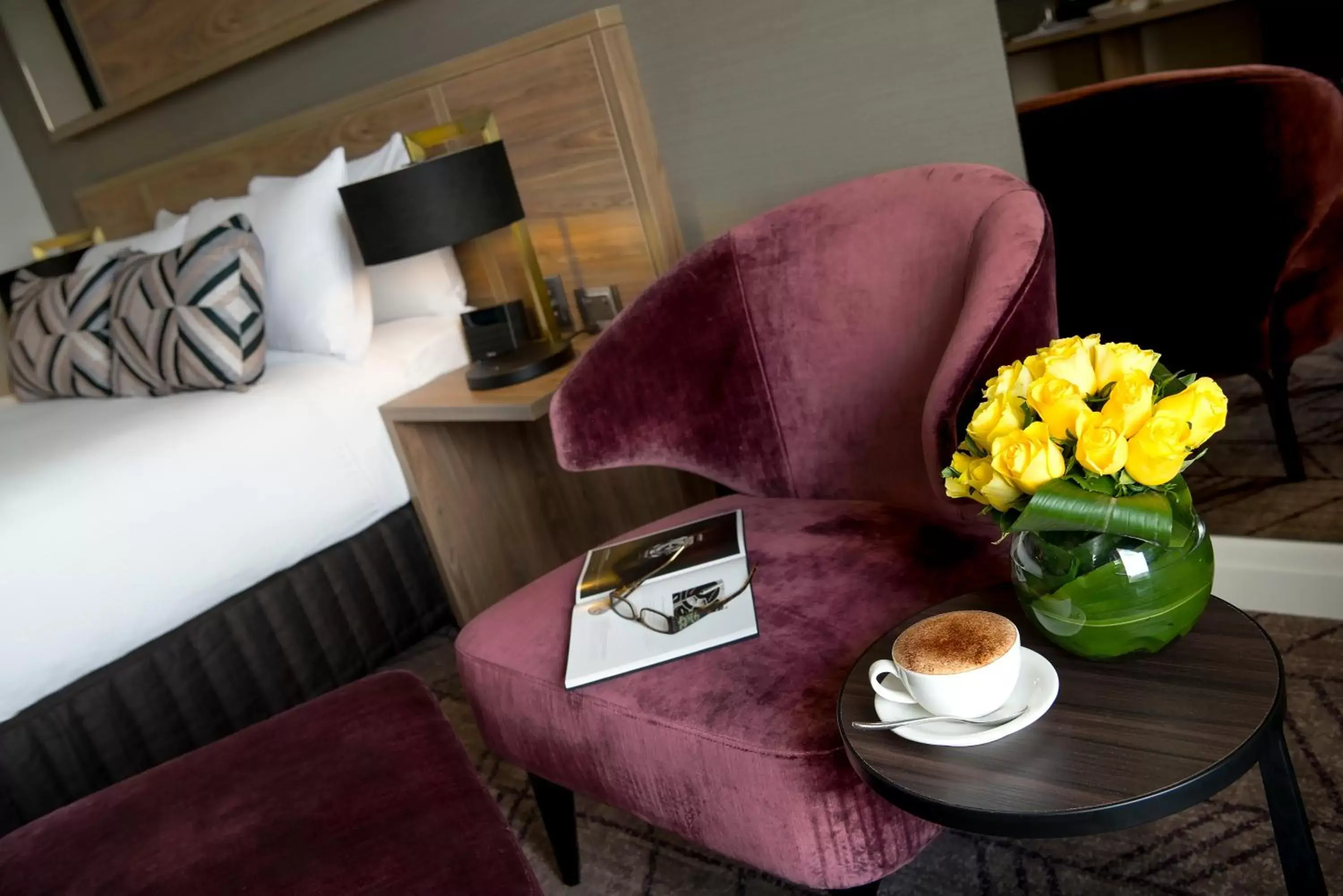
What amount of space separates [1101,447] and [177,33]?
285 cm

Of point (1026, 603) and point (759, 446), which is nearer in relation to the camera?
point (1026, 603)

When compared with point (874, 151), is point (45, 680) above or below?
below

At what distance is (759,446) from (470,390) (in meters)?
0.69

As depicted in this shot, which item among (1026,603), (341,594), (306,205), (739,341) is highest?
(306,205)

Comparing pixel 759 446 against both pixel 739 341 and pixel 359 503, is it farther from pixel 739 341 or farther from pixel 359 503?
pixel 359 503

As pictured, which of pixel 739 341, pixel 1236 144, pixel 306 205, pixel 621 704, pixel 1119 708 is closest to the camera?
pixel 1119 708

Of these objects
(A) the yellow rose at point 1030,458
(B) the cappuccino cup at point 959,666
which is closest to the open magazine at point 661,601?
(B) the cappuccino cup at point 959,666

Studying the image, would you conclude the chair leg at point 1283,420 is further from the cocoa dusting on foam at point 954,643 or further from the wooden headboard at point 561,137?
the wooden headboard at point 561,137

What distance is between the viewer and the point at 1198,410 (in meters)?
0.81

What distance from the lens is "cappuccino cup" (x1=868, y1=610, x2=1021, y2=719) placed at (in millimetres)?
813

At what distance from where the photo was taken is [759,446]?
1.54 metres

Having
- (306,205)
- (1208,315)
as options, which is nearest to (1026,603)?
(1208,315)

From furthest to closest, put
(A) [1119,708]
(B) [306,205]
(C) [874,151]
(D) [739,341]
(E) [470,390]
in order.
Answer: (B) [306,205] → (E) [470,390] → (C) [874,151] → (D) [739,341] → (A) [1119,708]

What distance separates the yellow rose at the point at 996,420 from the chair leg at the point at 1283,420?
91 centimetres
